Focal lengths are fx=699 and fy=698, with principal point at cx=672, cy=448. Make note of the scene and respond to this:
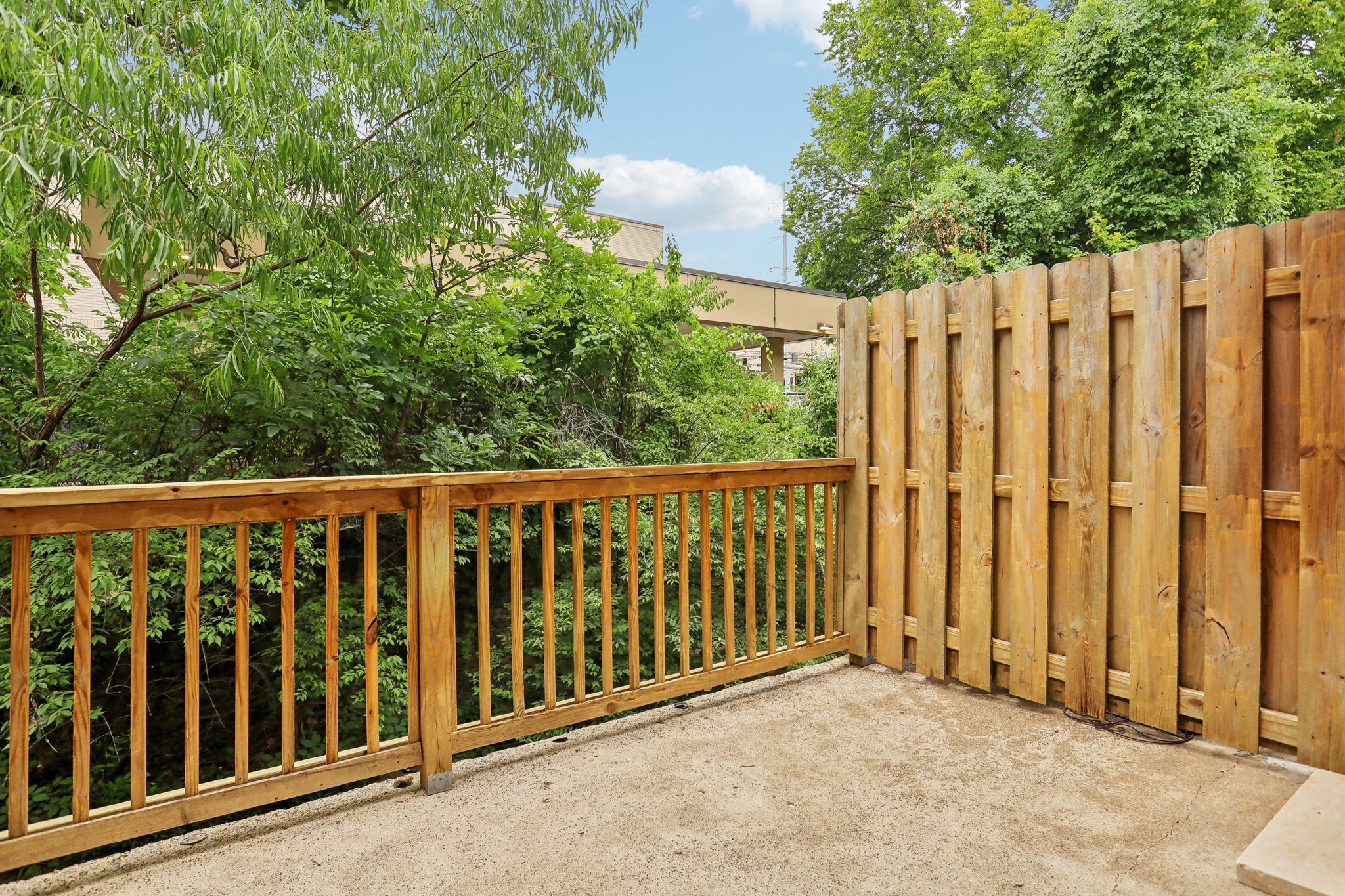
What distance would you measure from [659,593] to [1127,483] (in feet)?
5.63

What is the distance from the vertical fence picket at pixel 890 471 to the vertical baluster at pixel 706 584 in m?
0.86

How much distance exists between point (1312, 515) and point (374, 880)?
109 inches

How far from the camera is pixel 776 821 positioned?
1.89m

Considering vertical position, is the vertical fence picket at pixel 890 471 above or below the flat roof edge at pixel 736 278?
below

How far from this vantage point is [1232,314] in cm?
221

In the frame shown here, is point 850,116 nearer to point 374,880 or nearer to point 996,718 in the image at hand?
point 996,718

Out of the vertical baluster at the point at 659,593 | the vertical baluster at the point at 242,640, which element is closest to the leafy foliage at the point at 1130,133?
the vertical baluster at the point at 659,593

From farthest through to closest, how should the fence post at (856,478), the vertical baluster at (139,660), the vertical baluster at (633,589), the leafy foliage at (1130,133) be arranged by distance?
1. the leafy foliage at (1130,133)
2. the fence post at (856,478)
3. the vertical baluster at (633,589)
4. the vertical baluster at (139,660)

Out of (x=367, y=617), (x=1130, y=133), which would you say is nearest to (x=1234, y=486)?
(x=367, y=617)

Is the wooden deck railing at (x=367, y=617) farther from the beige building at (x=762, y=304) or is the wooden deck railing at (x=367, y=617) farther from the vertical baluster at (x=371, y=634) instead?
the beige building at (x=762, y=304)

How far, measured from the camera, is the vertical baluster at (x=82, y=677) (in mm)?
1627

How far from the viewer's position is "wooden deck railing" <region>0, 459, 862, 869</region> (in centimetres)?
162

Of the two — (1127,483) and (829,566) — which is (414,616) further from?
(1127,483)

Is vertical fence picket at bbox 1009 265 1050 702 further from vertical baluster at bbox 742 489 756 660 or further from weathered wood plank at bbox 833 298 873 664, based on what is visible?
vertical baluster at bbox 742 489 756 660
